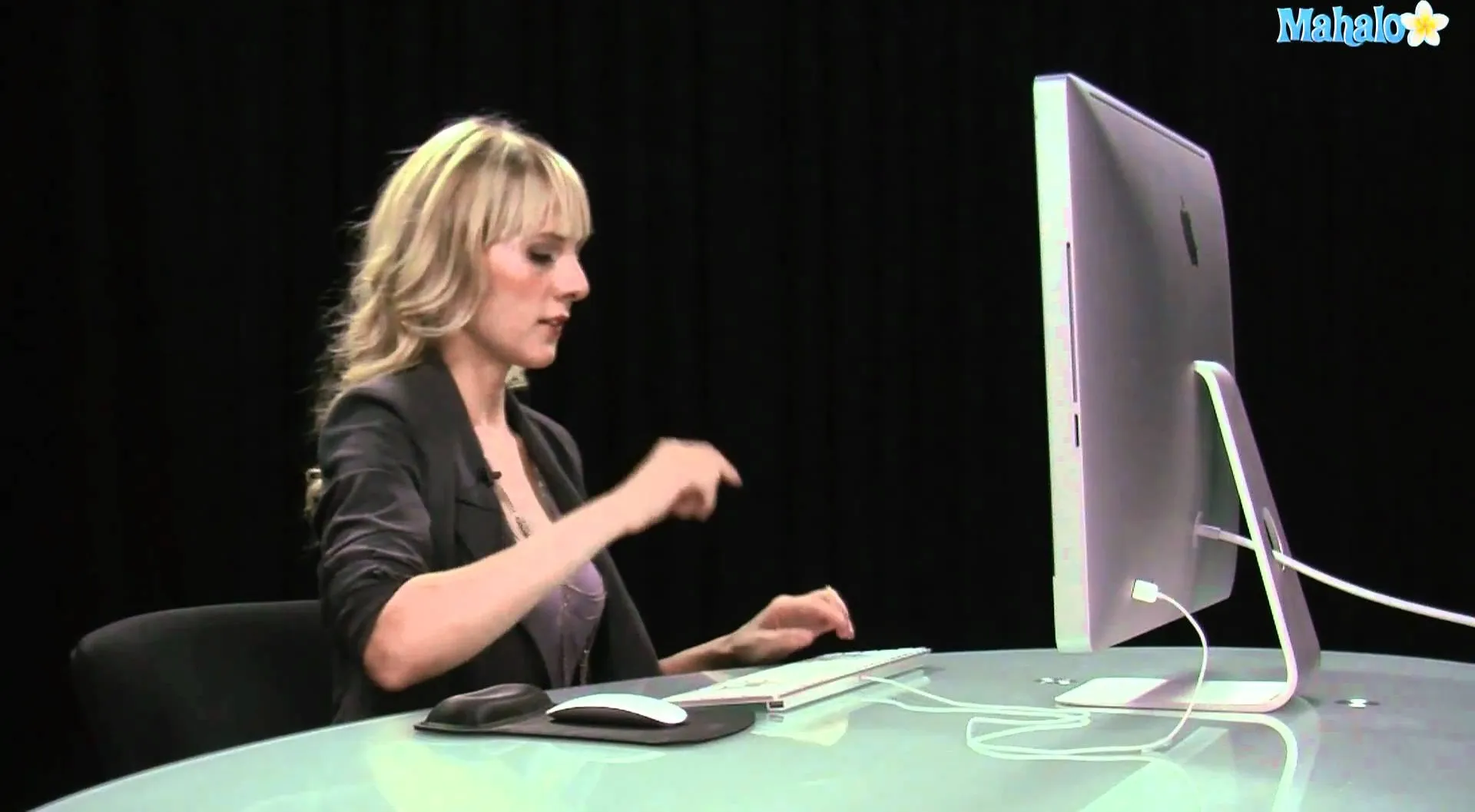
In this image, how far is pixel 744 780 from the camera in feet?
2.66

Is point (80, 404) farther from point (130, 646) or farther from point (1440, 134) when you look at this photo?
point (1440, 134)

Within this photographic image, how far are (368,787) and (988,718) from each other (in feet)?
1.55

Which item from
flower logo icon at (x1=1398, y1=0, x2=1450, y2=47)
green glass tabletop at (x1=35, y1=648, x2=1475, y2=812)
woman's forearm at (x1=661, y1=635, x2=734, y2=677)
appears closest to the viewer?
green glass tabletop at (x1=35, y1=648, x2=1475, y2=812)

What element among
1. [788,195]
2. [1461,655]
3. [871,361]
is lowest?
[1461,655]

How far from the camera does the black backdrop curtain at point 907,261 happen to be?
8.61 feet

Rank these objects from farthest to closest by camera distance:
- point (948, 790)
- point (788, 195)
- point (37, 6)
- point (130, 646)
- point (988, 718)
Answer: point (788, 195) < point (37, 6) < point (130, 646) < point (988, 718) < point (948, 790)

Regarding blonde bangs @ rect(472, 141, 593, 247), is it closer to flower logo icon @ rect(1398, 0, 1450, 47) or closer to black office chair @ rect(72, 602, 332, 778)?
black office chair @ rect(72, 602, 332, 778)

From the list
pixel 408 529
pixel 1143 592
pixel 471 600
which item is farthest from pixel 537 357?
pixel 1143 592

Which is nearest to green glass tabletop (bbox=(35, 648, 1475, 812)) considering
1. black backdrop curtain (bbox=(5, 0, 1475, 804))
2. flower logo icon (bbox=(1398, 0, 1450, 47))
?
black backdrop curtain (bbox=(5, 0, 1475, 804))

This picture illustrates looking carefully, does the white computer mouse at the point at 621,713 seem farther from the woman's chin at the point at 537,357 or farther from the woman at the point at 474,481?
the woman's chin at the point at 537,357

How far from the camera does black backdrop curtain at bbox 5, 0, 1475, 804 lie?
262 centimetres

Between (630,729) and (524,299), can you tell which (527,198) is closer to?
(524,299)

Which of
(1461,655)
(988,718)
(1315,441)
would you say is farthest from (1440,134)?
(988,718)

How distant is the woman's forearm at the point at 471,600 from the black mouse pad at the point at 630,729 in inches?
9.3
